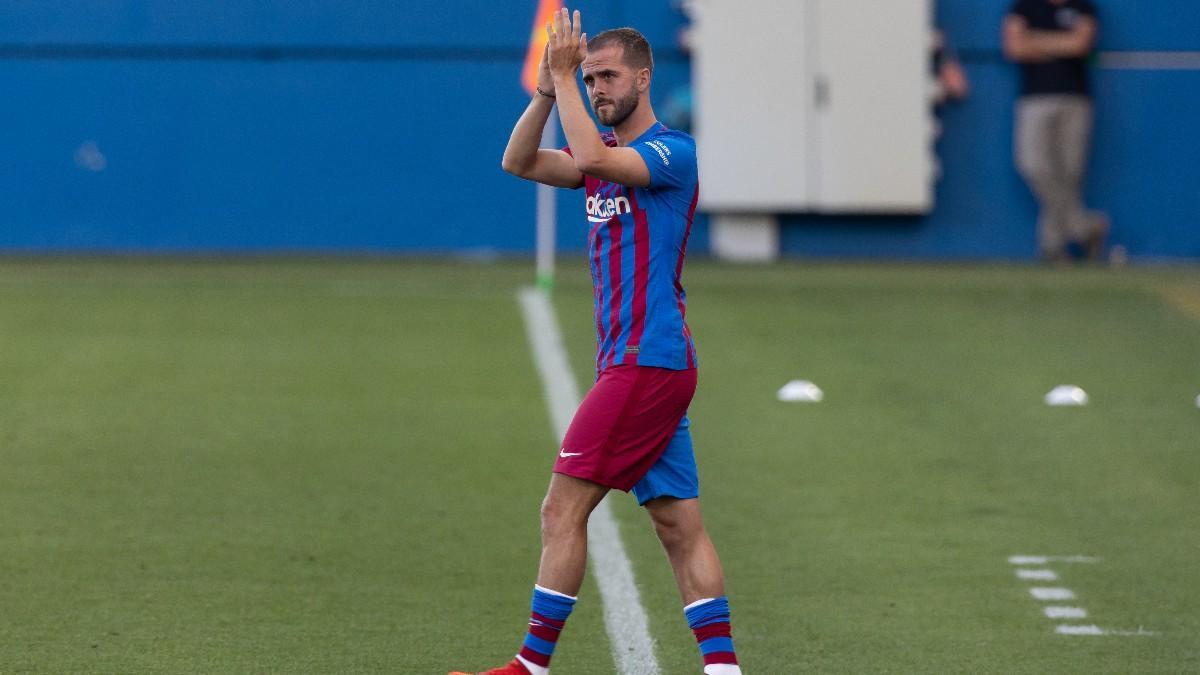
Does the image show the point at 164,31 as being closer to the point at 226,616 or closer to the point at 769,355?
the point at 769,355

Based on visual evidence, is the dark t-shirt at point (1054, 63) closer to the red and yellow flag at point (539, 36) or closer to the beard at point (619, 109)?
the red and yellow flag at point (539, 36)

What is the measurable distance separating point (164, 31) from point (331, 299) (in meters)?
4.71

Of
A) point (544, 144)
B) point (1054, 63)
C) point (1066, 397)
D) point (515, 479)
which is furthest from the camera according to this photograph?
point (1054, 63)

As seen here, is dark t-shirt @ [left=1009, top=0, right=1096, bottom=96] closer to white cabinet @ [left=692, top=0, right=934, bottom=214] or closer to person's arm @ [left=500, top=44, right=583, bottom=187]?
white cabinet @ [left=692, top=0, right=934, bottom=214]

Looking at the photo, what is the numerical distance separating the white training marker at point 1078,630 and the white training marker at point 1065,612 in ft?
0.44

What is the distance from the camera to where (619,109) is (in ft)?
17.9

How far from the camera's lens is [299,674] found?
5.82 meters

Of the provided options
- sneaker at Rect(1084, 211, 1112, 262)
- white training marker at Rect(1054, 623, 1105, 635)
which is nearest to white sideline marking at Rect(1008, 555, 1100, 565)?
white training marker at Rect(1054, 623, 1105, 635)

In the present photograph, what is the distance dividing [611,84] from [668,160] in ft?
0.86

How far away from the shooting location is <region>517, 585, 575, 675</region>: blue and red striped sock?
18.0 feet

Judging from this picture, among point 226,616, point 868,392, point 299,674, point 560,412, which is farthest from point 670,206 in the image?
point 868,392

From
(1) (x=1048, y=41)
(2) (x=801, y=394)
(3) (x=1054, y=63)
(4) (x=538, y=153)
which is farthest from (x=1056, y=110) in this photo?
(4) (x=538, y=153)

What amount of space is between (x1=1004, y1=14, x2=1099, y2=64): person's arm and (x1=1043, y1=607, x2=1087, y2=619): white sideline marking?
12.1 metres

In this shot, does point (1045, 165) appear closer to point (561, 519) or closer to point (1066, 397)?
point (1066, 397)
